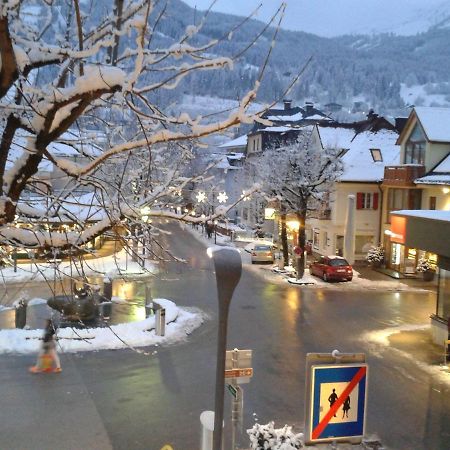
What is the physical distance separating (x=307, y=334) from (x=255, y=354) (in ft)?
9.98

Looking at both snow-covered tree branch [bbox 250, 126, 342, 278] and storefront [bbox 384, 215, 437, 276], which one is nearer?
snow-covered tree branch [bbox 250, 126, 342, 278]

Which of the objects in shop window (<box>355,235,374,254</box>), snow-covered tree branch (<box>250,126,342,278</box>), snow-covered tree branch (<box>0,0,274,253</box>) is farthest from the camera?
shop window (<box>355,235,374,254</box>)

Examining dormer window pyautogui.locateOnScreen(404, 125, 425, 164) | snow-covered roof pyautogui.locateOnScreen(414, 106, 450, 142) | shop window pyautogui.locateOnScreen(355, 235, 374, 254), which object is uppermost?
snow-covered roof pyautogui.locateOnScreen(414, 106, 450, 142)

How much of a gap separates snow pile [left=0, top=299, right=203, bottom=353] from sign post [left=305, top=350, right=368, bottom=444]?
7.09 meters

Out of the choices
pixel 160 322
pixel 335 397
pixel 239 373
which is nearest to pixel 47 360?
pixel 160 322

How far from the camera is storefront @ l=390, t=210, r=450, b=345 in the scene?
15203 mm

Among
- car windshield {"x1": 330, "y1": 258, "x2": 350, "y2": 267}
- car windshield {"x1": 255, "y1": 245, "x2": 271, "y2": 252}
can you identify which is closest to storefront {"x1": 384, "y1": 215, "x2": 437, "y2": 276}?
car windshield {"x1": 330, "y1": 258, "x2": 350, "y2": 267}

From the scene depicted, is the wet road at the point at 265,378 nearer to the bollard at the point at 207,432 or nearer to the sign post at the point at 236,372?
the sign post at the point at 236,372

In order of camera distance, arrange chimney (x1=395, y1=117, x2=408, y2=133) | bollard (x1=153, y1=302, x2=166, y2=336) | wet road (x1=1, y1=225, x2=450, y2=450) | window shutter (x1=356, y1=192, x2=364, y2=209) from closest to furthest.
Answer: wet road (x1=1, y1=225, x2=450, y2=450), bollard (x1=153, y1=302, x2=166, y2=336), window shutter (x1=356, y1=192, x2=364, y2=209), chimney (x1=395, y1=117, x2=408, y2=133)

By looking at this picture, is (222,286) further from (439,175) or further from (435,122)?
(435,122)

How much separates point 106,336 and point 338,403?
971 cm

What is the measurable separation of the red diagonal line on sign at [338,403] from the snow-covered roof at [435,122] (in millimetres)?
24432

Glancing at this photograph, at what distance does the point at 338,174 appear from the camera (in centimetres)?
3216

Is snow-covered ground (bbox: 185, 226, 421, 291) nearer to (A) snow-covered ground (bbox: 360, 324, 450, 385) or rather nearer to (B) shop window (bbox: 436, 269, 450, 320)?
(A) snow-covered ground (bbox: 360, 324, 450, 385)
